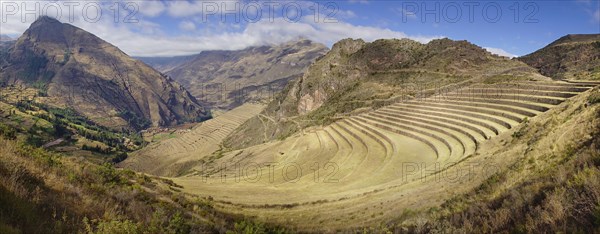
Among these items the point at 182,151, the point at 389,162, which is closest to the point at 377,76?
the point at 389,162

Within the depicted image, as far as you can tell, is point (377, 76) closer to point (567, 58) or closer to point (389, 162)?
point (567, 58)

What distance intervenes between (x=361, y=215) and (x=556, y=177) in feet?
25.9

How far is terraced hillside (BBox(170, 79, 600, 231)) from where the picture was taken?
15.2 metres

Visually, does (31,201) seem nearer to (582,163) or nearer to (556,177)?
(556,177)

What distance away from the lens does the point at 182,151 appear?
14150 cm

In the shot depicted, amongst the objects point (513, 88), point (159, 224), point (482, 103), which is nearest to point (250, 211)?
point (159, 224)

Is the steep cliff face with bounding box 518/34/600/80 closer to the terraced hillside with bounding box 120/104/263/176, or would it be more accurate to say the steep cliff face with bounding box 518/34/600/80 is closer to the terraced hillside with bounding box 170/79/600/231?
the terraced hillside with bounding box 170/79/600/231

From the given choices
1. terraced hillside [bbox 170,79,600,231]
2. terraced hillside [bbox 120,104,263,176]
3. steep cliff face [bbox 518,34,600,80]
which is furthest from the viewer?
terraced hillside [bbox 120,104,263,176]

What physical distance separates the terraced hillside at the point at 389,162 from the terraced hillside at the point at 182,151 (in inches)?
2729

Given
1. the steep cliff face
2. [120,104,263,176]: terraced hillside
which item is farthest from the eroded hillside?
[120,104,263,176]: terraced hillside

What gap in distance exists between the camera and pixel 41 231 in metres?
5.43

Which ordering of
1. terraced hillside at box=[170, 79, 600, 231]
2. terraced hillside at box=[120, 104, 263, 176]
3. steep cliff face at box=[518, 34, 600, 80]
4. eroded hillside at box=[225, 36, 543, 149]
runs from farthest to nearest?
terraced hillside at box=[120, 104, 263, 176] < steep cliff face at box=[518, 34, 600, 80] < eroded hillside at box=[225, 36, 543, 149] < terraced hillside at box=[170, 79, 600, 231]

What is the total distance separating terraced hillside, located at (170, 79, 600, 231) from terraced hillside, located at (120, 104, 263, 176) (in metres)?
69.3

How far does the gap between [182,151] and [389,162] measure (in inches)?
5109
